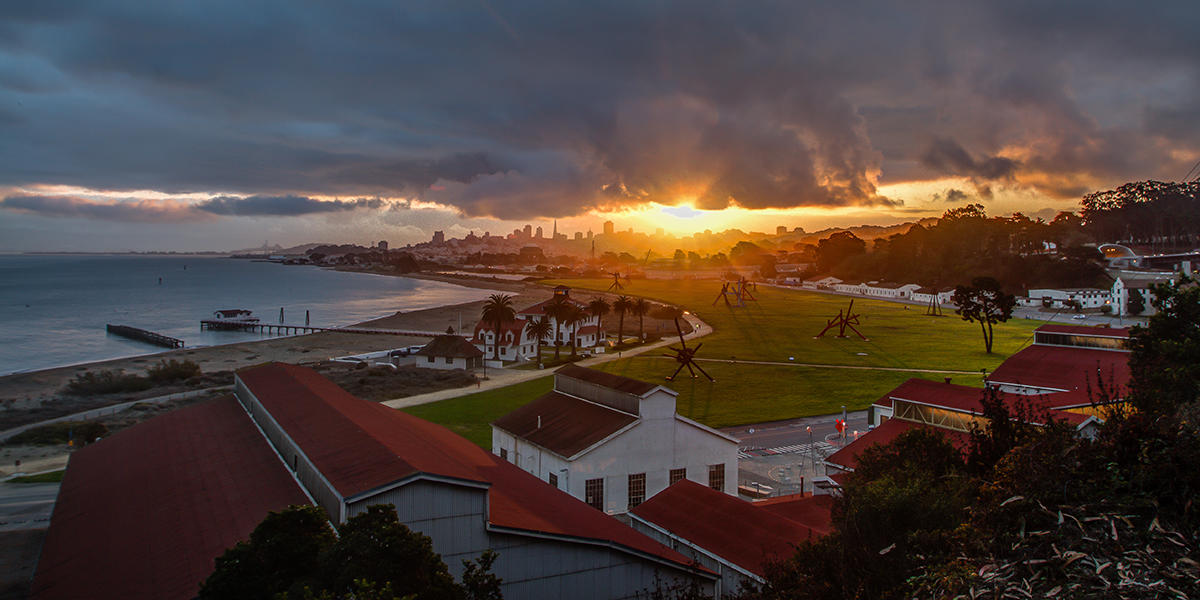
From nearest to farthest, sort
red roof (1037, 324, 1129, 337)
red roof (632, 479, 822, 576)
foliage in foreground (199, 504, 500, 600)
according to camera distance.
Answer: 1. foliage in foreground (199, 504, 500, 600)
2. red roof (632, 479, 822, 576)
3. red roof (1037, 324, 1129, 337)

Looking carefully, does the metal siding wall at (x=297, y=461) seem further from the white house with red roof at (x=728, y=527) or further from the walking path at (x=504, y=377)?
the walking path at (x=504, y=377)

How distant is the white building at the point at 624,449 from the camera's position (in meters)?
26.6

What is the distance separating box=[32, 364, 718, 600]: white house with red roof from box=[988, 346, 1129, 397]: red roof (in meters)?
31.4

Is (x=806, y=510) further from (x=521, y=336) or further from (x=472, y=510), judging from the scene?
(x=521, y=336)

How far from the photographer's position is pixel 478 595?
34.4ft

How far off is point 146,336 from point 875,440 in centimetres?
9277

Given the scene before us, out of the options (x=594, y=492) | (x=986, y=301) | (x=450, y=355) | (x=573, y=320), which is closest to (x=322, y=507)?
(x=594, y=492)

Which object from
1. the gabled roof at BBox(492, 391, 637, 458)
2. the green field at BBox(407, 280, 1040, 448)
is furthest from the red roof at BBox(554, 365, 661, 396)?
the green field at BBox(407, 280, 1040, 448)

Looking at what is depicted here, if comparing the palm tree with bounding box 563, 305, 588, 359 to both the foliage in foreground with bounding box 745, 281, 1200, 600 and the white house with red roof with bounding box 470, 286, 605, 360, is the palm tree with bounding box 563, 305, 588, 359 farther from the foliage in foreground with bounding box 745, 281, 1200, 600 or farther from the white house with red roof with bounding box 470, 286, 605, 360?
the foliage in foreground with bounding box 745, 281, 1200, 600

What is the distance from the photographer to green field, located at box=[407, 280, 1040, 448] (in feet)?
148

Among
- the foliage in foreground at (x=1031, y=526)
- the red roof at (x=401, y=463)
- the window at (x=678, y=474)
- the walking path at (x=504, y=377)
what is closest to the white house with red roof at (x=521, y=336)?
the walking path at (x=504, y=377)

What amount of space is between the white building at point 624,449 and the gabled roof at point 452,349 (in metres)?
Answer: 34.6

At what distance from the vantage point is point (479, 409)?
45.7 metres

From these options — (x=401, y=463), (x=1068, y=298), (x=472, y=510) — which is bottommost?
(x=1068, y=298)
